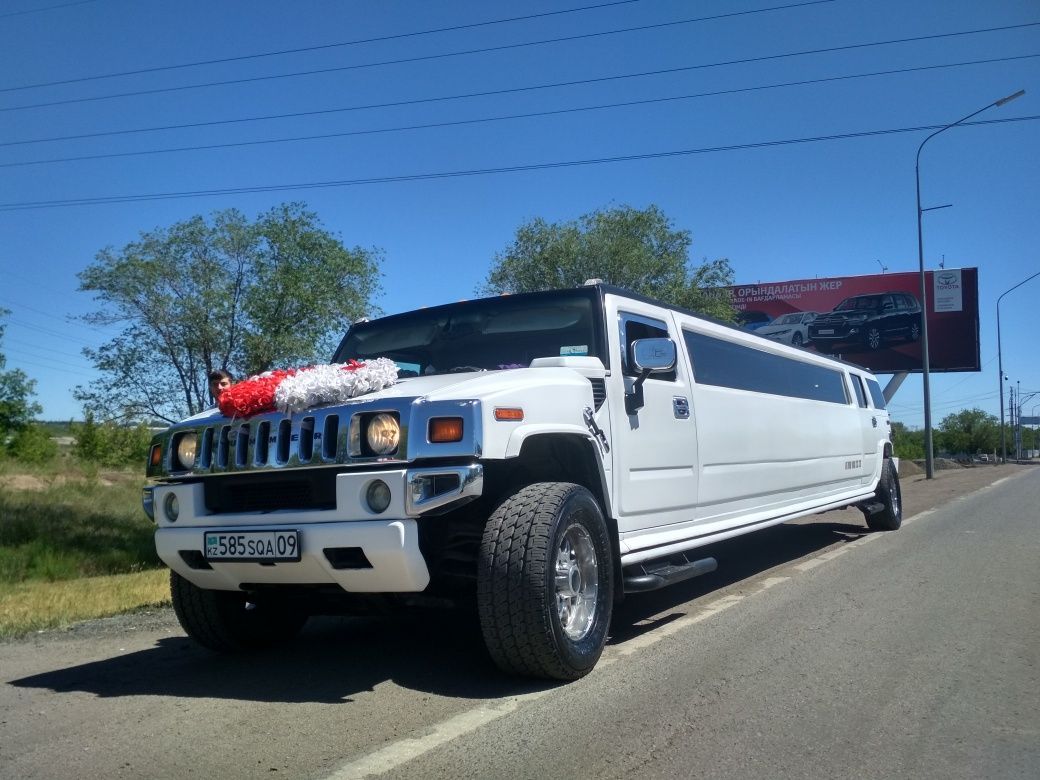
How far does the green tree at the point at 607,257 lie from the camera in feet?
78.9

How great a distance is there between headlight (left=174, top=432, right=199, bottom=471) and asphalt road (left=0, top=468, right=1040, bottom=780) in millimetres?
1186

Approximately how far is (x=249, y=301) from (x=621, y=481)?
44.4 ft

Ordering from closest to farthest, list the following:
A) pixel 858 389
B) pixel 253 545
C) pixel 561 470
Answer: pixel 253 545 < pixel 561 470 < pixel 858 389

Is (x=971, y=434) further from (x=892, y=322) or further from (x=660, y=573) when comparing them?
(x=660, y=573)

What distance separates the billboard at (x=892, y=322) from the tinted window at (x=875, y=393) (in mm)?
30432

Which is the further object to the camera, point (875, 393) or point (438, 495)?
point (875, 393)

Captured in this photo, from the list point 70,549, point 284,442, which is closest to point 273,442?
point 284,442

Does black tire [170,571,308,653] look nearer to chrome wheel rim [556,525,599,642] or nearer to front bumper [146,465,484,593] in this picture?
front bumper [146,465,484,593]

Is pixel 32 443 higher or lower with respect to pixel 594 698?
higher

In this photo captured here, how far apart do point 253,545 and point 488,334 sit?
7.06 feet

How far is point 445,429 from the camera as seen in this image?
13.9 ft

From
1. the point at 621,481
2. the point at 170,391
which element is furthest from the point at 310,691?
the point at 170,391

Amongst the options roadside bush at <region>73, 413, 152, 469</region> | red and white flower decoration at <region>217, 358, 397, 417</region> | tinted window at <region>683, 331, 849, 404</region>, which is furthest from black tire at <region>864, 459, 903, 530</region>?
roadside bush at <region>73, 413, 152, 469</region>

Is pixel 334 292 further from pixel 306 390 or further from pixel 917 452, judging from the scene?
pixel 917 452
